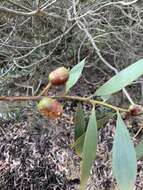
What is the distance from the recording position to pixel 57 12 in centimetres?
251

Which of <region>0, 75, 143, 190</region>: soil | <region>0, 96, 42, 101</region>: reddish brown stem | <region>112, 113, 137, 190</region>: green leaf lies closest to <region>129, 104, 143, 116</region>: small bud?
<region>112, 113, 137, 190</region>: green leaf

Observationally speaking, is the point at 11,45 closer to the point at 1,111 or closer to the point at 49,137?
the point at 1,111

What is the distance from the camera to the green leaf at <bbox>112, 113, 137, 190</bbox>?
0.53 meters

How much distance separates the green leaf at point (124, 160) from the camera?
0.53m

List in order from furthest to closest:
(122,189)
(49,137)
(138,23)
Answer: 1. (49,137)
2. (138,23)
3. (122,189)

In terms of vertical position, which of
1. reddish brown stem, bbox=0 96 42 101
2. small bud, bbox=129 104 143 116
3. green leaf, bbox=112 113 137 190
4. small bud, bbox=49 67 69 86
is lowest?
green leaf, bbox=112 113 137 190

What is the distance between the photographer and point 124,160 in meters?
0.54

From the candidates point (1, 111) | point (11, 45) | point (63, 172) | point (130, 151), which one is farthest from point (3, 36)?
point (130, 151)

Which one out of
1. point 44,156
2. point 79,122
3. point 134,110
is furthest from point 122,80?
point 44,156

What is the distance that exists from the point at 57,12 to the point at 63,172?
3.21 ft

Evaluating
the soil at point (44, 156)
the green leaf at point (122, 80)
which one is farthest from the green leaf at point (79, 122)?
the soil at point (44, 156)

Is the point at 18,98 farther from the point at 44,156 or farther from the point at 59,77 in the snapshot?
the point at 44,156

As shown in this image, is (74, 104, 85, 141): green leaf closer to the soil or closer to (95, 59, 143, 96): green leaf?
(95, 59, 143, 96): green leaf

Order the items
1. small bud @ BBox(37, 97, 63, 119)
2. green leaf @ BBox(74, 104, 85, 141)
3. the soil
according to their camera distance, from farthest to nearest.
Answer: the soil < green leaf @ BBox(74, 104, 85, 141) < small bud @ BBox(37, 97, 63, 119)
